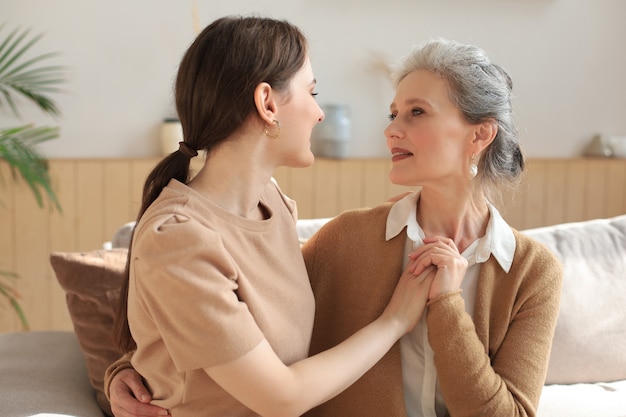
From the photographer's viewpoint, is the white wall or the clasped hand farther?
the white wall

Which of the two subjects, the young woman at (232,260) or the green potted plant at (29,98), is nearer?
the young woman at (232,260)

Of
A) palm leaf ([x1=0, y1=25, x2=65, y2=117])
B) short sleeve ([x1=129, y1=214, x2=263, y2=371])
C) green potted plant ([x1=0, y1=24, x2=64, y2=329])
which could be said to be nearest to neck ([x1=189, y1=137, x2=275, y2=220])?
short sleeve ([x1=129, y1=214, x2=263, y2=371])

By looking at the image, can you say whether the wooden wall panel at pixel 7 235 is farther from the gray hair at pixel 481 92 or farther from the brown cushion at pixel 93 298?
the gray hair at pixel 481 92

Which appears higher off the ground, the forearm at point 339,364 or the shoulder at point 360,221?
the shoulder at point 360,221

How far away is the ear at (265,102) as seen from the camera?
5.01ft

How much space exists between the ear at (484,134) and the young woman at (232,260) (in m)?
0.41

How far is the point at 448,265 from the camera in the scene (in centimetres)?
172

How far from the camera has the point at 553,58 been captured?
4.50m

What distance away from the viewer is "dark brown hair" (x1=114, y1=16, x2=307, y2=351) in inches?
60.0

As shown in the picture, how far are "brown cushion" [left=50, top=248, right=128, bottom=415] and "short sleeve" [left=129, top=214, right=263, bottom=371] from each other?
74cm

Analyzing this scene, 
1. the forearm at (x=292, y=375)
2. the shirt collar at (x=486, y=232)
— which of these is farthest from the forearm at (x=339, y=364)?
the shirt collar at (x=486, y=232)

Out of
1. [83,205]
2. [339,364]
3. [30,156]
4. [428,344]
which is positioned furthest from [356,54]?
[339,364]

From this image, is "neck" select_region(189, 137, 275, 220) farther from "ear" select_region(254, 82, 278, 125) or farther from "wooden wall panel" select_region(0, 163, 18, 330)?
"wooden wall panel" select_region(0, 163, 18, 330)

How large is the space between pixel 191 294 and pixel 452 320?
572mm
